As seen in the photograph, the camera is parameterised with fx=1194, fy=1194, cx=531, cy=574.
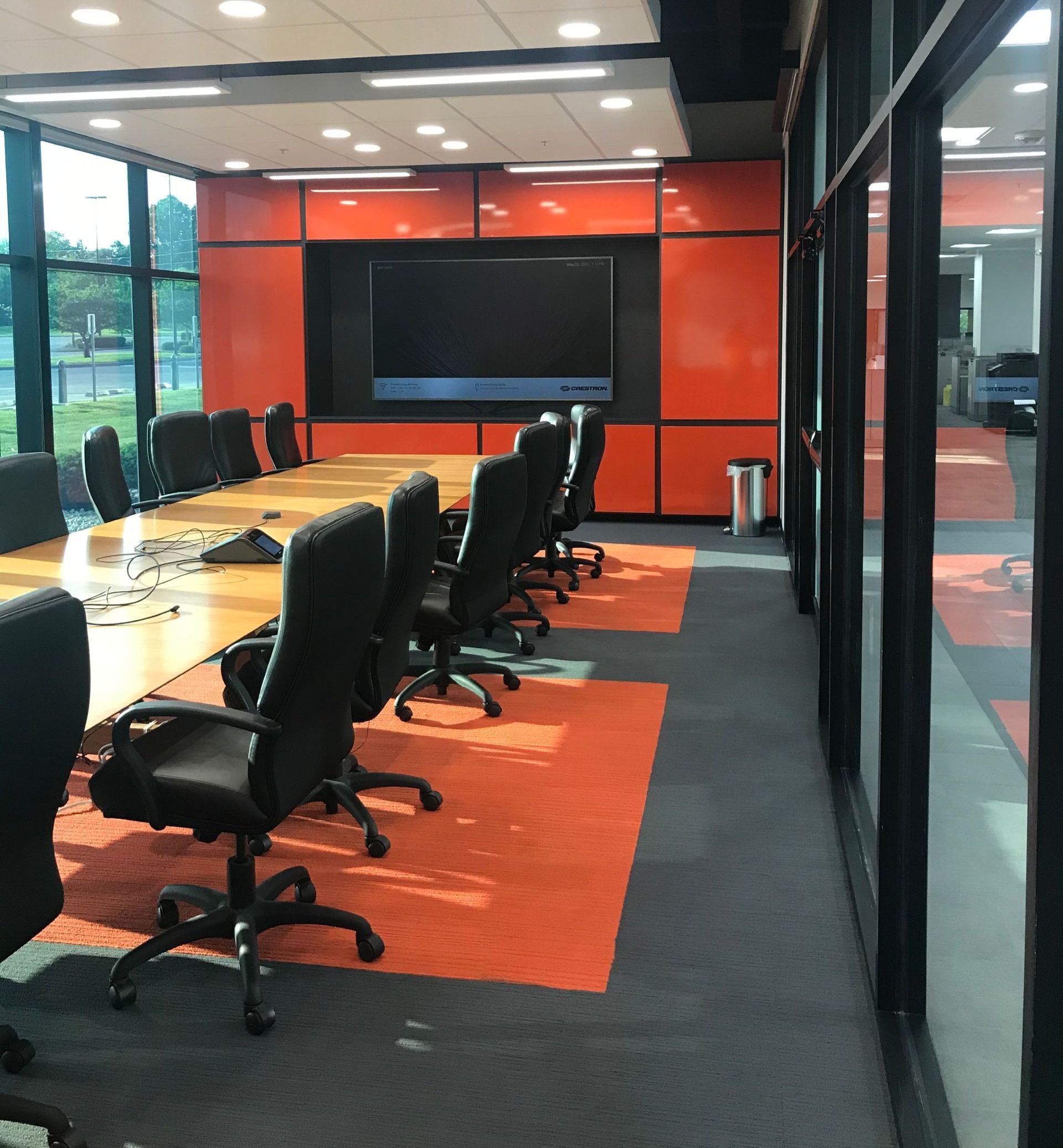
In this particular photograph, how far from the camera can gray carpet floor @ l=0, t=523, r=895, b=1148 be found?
2369 mm

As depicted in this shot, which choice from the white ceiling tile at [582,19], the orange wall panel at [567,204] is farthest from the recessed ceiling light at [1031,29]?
the orange wall panel at [567,204]

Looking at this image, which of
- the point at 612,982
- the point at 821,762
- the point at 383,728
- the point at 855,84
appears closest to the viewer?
the point at 612,982

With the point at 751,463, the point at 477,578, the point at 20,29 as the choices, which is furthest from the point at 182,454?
the point at 751,463

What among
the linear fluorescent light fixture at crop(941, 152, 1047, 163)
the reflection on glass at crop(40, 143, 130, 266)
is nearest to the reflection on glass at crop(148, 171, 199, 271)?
the reflection on glass at crop(40, 143, 130, 266)

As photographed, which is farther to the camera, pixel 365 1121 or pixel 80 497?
pixel 80 497

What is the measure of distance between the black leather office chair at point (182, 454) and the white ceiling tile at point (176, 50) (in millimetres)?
1807

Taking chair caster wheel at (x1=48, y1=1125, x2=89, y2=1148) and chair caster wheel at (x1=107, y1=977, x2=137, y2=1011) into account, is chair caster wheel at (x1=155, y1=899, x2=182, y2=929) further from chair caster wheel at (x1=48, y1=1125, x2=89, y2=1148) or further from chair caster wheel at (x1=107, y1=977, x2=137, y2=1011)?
chair caster wheel at (x1=48, y1=1125, x2=89, y2=1148)

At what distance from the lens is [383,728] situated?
4801 mm

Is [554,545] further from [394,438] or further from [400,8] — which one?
[394,438]

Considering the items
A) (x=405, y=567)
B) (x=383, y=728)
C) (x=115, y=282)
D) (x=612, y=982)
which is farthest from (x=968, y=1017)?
(x=115, y=282)

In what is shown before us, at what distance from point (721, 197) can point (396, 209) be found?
2729mm

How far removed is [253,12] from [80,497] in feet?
15.3

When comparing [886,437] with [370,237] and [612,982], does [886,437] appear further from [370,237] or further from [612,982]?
[370,237]

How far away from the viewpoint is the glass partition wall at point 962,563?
1253mm
